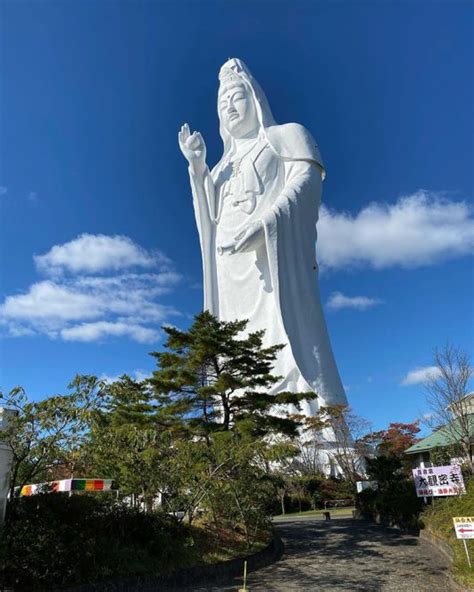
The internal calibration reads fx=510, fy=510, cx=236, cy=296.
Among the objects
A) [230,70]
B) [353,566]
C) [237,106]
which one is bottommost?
[353,566]

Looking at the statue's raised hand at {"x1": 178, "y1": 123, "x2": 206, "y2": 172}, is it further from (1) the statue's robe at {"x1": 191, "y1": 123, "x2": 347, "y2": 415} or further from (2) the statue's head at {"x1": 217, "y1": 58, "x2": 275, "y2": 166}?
(2) the statue's head at {"x1": 217, "y1": 58, "x2": 275, "y2": 166}

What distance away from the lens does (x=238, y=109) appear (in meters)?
29.0

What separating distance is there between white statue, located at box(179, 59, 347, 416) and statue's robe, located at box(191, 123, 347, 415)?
0.17 feet

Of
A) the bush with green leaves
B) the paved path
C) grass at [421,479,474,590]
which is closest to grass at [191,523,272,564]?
the paved path

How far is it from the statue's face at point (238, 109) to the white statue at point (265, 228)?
2.2 inches

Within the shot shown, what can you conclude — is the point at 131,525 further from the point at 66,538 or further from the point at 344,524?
the point at 344,524

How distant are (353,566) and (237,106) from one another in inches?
1004

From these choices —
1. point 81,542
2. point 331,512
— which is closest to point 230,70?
point 331,512

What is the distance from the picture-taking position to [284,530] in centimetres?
1390

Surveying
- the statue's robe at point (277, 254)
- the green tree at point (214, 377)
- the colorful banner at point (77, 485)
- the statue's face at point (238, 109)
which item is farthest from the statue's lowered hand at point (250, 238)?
the colorful banner at point (77, 485)

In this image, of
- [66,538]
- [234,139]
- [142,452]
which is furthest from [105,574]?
[234,139]

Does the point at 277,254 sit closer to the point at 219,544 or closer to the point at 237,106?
the point at 237,106

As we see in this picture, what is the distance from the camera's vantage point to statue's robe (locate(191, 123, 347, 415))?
2366 cm

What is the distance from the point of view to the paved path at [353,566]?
7395mm
